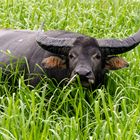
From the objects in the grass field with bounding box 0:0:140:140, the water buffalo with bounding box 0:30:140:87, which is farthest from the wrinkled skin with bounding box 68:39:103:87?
the grass field with bounding box 0:0:140:140

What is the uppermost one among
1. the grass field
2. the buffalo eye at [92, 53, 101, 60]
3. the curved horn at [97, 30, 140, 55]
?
the curved horn at [97, 30, 140, 55]

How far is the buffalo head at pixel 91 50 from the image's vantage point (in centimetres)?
623

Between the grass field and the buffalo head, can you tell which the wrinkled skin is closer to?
the buffalo head

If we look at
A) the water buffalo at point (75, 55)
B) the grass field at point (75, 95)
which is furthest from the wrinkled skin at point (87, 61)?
the grass field at point (75, 95)

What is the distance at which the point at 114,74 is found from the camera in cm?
675

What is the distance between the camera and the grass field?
5035 millimetres

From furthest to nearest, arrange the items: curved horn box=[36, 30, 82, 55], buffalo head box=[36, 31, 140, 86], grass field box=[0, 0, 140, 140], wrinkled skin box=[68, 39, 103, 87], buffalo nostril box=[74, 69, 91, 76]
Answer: curved horn box=[36, 30, 82, 55]
buffalo head box=[36, 31, 140, 86]
wrinkled skin box=[68, 39, 103, 87]
buffalo nostril box=[74, 69, 91, 76]
grass field box=[0, 0, 140, 140]

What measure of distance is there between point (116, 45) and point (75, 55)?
0.48 metres

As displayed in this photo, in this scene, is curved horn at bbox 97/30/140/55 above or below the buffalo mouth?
above

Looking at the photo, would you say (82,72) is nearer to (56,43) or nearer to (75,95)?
(75,95)

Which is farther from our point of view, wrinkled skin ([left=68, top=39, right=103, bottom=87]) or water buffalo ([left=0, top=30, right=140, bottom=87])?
water buffalo ([left=0, top=30, right=140, bottom=87])

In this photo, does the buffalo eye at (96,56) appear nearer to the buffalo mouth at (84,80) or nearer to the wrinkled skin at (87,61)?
the wrinkled skin at (87,61)

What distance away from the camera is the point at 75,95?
598cm

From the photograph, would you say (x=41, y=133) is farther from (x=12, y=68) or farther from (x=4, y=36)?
(x=4, y=36)
